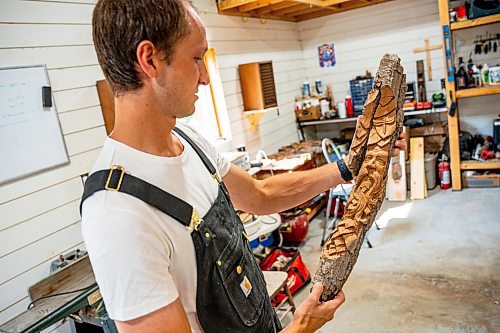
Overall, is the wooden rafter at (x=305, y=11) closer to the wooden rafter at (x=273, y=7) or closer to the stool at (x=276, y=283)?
the wooden rafter at (x=273, y=7)

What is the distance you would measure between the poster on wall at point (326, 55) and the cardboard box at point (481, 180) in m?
2.40

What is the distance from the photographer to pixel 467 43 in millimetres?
4848

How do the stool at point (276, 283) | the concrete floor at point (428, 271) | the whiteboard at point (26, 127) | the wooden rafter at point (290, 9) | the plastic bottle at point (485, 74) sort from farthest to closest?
1. the wooden rafter at point (290, 9)
2. the plastic bottle at point (485, 74)
3. the concrete floor at point (428, 271)
4. the stool at point (276, 283)
5. the whiteboard at point (26, 127)

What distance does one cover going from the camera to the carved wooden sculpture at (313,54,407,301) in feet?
4.46

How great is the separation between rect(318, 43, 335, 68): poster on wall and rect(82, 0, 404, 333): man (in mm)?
5108

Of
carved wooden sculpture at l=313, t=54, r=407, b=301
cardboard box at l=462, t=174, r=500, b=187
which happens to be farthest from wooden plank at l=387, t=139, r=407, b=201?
carved wooden sculpture at l=313, t=54, r=407, b=301

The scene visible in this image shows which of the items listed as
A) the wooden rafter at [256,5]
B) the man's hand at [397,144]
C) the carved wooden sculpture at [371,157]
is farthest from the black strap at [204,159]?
the wooden rafter at [256,5]

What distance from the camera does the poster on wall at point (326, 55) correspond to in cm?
580

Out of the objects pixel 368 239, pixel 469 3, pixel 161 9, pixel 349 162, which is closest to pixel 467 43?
pixel 469 3

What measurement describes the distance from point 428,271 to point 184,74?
2.89m

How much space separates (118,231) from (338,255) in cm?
76

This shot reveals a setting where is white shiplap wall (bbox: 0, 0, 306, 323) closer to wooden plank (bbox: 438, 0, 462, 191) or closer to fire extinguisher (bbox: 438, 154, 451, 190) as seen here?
wooden plank (bbox: 438, 0, 462, 191)

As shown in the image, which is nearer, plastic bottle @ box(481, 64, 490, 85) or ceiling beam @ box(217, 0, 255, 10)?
ceiling beam @ box(217, 0, 255, 10)

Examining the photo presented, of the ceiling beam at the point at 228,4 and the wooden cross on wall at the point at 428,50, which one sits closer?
the ceiling beam at the point at 228,4
